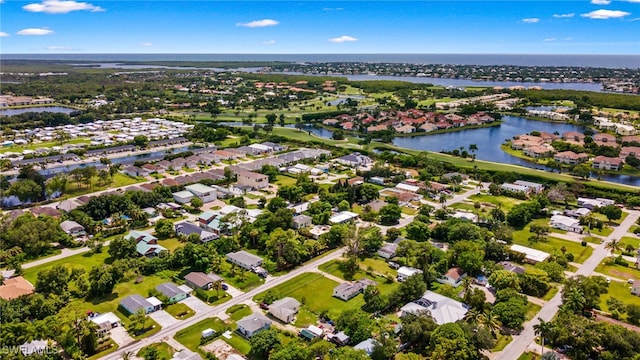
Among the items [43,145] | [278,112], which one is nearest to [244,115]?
[278,112]

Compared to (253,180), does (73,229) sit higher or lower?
lower

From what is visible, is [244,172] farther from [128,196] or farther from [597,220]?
[597,220]

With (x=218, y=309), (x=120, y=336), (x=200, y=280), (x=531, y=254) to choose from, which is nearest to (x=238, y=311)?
(x=218, y=309)

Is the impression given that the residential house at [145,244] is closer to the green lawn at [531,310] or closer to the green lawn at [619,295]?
the green lawn at [531,310]

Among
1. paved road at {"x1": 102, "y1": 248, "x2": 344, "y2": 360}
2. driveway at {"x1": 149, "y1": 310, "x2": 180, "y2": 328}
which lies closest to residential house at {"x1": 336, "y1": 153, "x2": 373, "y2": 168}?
paved road at {"x1": 102, "y1": 248, "x2": 344, "y2": 360}

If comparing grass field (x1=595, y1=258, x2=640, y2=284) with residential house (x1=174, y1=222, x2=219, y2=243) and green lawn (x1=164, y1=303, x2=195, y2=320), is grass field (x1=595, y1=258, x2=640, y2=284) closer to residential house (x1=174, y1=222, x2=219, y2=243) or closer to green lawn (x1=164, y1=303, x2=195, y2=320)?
green lawn (x1=164, y1=303, x2=195, y2=320)

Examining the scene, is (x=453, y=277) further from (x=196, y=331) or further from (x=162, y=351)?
(x=162, y=351)
